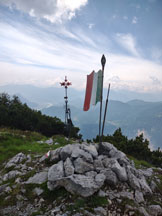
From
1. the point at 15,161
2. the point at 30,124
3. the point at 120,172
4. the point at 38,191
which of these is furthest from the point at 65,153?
the point at 30,124

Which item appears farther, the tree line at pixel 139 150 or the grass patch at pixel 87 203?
the tree line at pixel 139 150

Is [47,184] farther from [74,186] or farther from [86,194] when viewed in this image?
[86,194]

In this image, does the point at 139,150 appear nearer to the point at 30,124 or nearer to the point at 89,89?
the point at 89,89

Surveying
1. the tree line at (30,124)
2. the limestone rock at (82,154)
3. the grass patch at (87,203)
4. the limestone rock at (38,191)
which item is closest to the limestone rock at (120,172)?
the limestone rock at (82,154)

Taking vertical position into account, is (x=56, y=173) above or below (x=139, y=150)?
above

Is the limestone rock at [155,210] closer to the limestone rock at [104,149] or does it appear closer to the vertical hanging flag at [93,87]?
the limestone rock at [104,149]

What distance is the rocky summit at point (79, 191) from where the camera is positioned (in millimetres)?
5273

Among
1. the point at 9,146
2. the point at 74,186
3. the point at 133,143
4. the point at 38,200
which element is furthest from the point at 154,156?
the point at 9,146

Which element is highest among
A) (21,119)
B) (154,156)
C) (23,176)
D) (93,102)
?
(93,102)

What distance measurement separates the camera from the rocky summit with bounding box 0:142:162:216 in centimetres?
527

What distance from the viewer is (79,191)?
19.0 feet

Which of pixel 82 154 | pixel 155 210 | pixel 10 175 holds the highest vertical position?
pixel 82 154

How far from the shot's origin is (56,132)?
25.3 m

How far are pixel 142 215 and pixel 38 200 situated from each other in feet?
15.0
